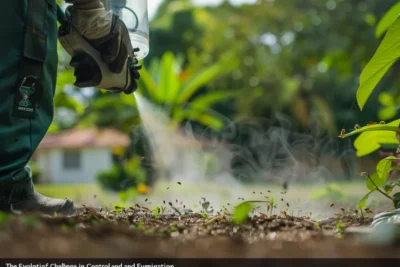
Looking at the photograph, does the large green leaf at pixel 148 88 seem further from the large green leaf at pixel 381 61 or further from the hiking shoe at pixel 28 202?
the large green leaf at pixel 381 61

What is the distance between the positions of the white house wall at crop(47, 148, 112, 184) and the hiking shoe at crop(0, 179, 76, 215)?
1796 cm

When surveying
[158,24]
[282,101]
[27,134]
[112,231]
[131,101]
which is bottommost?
[112,231]

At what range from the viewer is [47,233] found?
2.79 feet

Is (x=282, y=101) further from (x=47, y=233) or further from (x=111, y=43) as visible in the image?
(x=47, y=233)

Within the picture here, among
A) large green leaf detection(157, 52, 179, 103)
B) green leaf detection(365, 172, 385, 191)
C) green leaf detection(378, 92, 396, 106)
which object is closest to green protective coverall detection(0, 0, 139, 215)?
green leaf detection(365, 172, 385, 191)

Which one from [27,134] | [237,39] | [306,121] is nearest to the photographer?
[27,134]

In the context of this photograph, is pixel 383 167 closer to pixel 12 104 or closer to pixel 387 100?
pixel 12 104

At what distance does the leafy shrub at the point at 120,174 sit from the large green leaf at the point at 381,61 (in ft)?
16.6

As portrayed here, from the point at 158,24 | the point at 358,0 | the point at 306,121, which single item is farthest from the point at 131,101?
the point at 158,24

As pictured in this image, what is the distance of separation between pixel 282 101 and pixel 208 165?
8719 millimetres

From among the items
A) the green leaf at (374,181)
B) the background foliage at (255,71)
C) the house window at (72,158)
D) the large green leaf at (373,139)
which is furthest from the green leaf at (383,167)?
the house window at (72,158)

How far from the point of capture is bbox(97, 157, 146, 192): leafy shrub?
272 inches

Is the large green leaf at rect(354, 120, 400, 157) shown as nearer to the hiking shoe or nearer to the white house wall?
the hiking shoe

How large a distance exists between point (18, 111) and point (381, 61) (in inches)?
45.3
